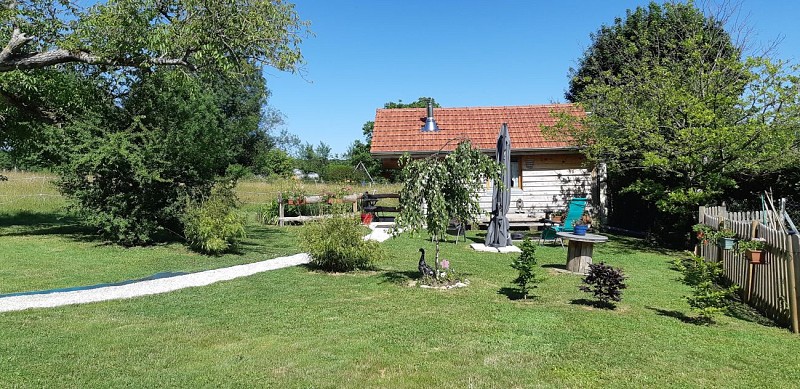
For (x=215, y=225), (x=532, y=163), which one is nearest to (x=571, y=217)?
(x=532, y=163)

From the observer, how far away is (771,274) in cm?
656

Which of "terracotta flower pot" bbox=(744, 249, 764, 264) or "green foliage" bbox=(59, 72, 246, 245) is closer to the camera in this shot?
"terracotta flower pot" bbox=(744, 249, 764, 264)

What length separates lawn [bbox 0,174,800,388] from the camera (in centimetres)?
441

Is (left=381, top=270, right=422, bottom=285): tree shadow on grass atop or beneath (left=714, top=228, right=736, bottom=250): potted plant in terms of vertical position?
beneath

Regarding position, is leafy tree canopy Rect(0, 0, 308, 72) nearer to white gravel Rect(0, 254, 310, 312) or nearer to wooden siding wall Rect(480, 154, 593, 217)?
white gravel Rect(0, 254, 310, 312)

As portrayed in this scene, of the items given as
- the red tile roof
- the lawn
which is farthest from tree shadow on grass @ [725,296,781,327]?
the red tile roof

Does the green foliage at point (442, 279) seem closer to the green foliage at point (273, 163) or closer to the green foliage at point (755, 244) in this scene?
the green foliage at point (755, 244)

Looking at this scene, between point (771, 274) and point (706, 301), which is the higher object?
point (771, 274)

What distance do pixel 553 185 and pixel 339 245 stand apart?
10.8m

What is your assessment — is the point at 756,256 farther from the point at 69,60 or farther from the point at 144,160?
the point at 69,60

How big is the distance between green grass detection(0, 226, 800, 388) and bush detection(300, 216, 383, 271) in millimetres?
1355

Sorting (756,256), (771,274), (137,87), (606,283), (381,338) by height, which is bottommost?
(381,338)

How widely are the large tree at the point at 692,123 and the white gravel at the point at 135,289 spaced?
9069 mm

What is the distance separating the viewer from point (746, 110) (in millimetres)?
12961
